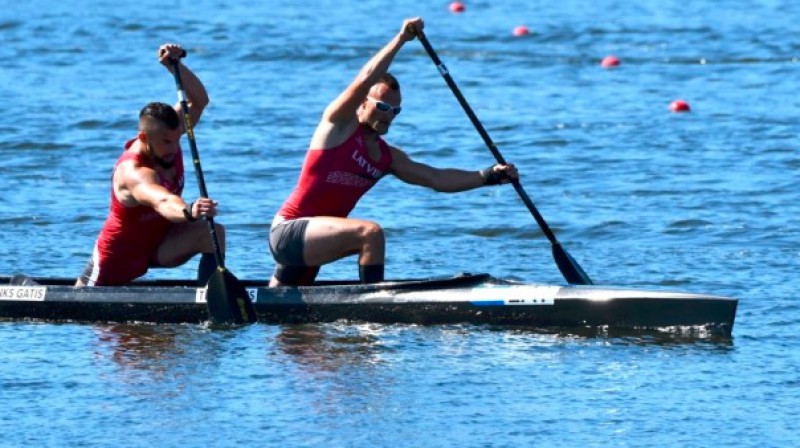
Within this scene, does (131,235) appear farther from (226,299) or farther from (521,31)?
(521,31)

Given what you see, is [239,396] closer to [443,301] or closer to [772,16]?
[443,301]

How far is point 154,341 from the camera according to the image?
984cm

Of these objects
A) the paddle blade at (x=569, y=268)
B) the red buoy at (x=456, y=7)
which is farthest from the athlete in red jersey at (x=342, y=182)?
the red buoy at (x=456, y=7)

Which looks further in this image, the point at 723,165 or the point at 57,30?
the point at 57,30

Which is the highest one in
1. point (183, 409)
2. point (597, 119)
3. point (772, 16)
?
point (772, 16)

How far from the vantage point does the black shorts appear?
→ 33.3ft

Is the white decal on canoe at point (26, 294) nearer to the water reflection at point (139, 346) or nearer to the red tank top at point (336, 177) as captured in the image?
the water reflection at point (139, 346)

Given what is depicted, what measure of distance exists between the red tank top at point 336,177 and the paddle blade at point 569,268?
1.30 metres

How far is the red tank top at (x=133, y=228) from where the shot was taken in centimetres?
1012

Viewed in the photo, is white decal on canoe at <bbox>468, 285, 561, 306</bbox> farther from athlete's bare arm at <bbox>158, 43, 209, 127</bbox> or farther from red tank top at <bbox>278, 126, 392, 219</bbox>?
athlete's bare arm at <bbox>158, 43, 209, 127</bbox>

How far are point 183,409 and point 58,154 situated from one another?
9139 mm

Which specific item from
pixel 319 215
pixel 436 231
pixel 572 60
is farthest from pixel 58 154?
pixel 572 60

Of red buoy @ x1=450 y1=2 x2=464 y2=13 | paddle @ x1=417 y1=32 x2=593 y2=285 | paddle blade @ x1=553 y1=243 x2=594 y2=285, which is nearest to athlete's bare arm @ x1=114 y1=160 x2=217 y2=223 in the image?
paddle @ x1=417 y1=32 x2=593 y2=285

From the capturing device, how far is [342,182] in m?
10.2
